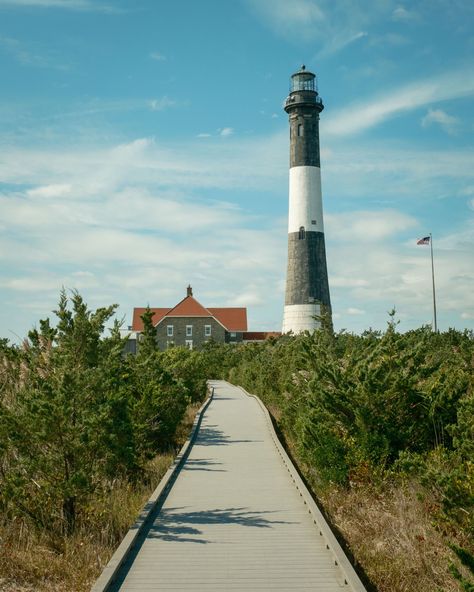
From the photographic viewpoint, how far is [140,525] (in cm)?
843

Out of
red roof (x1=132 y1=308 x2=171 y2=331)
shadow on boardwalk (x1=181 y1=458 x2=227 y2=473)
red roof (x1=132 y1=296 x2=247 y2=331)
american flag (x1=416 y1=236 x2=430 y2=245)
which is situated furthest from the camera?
red roof (x1=132 y1=308 x2=171 y2=331)

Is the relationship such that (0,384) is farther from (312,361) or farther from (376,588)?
(376,588)

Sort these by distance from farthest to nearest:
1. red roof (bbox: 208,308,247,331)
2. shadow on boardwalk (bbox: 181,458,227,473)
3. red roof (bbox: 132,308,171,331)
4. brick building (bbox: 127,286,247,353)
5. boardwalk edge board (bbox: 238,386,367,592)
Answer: red roof (bbox: 132,308,171,331) → red roof (bbox: 208,308,247,331) → brick building (bbox: 127,286,247,353) → shadow on boardwalk (bbox: 181,458,227,473) → boardwalk edge board (bbox: 238,386,367,592)

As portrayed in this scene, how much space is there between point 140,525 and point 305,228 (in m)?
38.2

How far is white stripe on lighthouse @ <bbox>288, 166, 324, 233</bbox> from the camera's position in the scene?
1777 inches

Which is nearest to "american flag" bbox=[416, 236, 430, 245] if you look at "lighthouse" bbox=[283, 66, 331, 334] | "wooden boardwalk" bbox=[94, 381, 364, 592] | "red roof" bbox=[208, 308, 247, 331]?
"lighthouse" bbox=[283, 66, 331, 334]

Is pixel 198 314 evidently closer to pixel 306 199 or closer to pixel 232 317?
pixel 232 317

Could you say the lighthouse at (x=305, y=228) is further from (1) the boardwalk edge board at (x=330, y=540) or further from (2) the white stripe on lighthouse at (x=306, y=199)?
(1) the boardwalk edge board at (x=330, y=540)

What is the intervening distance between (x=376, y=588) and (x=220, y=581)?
166cm

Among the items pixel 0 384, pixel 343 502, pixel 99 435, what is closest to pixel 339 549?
pixel 343 502

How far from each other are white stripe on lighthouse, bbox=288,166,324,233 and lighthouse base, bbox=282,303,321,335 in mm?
5330

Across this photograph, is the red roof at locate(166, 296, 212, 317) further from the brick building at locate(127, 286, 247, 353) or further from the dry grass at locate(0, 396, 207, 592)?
the dry grass at locate(0, 396, 207, 592)

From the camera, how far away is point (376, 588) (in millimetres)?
6922

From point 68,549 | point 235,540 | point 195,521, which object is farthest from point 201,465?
point 68,549
